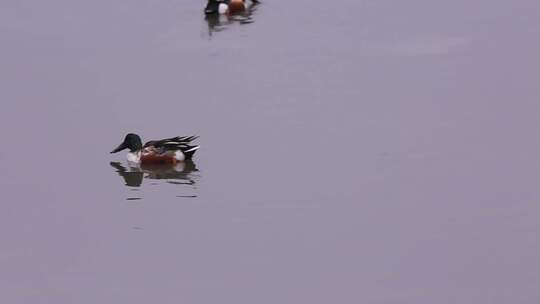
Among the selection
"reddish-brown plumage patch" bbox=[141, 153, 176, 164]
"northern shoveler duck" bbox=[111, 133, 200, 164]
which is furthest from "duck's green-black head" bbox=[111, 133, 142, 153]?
"reddish-brown plumage patch" bbox=[141, 153, 176, 164]

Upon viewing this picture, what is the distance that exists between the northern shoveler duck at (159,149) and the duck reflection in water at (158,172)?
87 millimetres

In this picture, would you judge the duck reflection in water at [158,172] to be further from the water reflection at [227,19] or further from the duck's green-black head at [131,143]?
the water reflection at [227,19]

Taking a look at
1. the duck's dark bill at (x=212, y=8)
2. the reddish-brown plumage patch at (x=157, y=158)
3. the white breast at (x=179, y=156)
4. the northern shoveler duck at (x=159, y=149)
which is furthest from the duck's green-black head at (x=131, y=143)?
the duck's dark bill at (x=212, y=8)

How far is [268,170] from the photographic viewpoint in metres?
18.6

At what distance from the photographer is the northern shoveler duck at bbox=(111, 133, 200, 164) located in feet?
65.5

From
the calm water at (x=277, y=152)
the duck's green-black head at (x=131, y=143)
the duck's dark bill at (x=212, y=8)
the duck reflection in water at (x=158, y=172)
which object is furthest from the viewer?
the duck's dark bill at (x=212, y=8)

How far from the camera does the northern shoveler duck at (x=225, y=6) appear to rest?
27.9 metres

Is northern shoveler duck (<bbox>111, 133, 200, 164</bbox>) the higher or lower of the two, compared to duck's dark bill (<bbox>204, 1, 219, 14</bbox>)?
lower

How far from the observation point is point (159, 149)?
66.7 feet

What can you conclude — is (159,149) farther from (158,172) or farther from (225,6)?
(225,6)

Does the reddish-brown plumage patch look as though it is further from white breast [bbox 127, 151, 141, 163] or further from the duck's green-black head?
the duck's green-black head

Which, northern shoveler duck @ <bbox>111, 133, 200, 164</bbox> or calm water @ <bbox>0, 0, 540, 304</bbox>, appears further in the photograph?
northern shoveler duck @ <bbox>111, 133, 200, 164</bbox>

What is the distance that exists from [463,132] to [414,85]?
2.37 metres

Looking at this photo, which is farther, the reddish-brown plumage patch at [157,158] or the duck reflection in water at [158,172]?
the reddish-brown plumage patch at [157,158]
